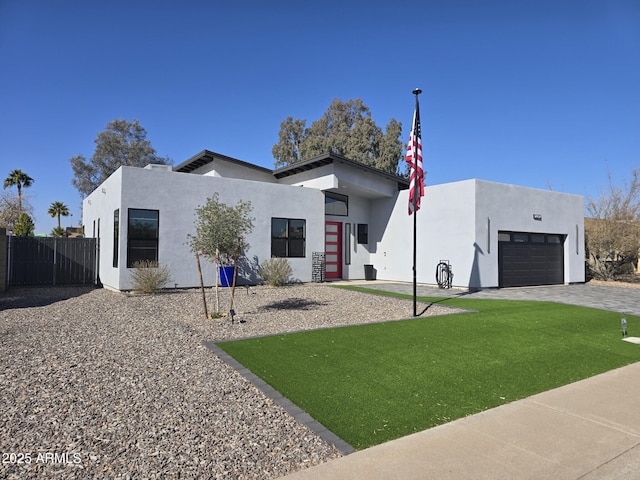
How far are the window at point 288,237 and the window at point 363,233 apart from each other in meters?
3.88

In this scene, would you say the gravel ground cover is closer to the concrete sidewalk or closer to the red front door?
the concrete sidewalk

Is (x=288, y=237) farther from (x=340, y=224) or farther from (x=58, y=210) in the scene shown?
(x=58, y=210)

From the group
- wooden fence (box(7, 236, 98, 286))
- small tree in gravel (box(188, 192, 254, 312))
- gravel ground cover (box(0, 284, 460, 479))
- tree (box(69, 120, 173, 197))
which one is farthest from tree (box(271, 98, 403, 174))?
gravel ground cover (box(0, 284, 460, 479))

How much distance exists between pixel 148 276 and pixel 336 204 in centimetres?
929

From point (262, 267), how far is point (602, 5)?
545 inches

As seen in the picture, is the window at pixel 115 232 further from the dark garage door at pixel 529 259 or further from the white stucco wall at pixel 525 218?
the dark garage door at pixel 529 259

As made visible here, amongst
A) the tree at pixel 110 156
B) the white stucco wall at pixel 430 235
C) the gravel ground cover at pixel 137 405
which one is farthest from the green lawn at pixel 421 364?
the tree at pixel 110 156

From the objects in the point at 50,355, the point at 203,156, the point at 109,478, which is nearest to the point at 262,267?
the point at 203,156

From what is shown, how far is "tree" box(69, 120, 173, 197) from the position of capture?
38.0 metres

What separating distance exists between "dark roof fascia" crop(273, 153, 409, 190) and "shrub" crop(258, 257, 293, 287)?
4.79m

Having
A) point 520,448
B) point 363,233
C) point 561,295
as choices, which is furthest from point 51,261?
point 561,295

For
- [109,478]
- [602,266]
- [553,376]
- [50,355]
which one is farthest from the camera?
[602,266]

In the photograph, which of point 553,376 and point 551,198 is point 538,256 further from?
point 553,376

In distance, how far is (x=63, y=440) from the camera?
3.43 metres
